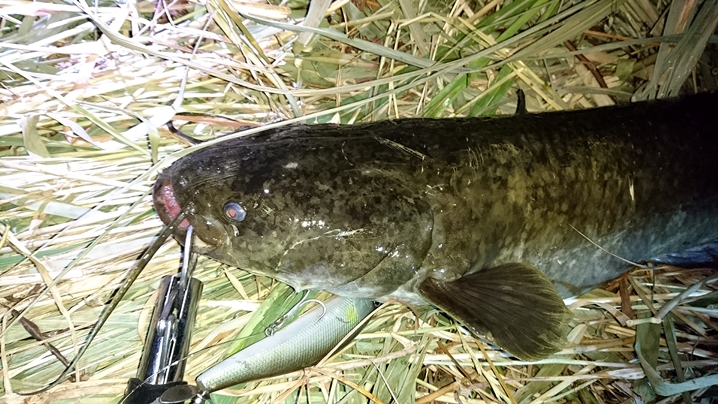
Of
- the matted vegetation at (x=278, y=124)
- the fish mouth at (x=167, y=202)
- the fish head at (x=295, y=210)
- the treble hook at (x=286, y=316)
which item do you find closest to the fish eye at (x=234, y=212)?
the fish head at (x=295, y=210)

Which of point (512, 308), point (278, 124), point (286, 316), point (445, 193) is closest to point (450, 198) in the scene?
point (445, 193)

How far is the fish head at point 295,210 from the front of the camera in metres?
1.49

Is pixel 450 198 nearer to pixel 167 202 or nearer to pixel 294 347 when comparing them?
pixel 294 347

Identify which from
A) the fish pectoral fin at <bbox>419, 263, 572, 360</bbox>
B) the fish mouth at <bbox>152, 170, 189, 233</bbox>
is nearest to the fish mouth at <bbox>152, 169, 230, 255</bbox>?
the fish mouth at <bbox>152, 170, 189, 233</bbox>

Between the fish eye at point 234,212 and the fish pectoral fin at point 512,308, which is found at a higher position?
the fish eye at point 234,212

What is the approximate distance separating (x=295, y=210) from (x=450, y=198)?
1.77ft

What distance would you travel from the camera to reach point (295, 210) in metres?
1.50

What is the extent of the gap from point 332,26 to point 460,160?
86 centimetres

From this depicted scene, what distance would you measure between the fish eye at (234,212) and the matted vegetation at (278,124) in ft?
1.18

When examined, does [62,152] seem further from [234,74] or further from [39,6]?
[234,74]

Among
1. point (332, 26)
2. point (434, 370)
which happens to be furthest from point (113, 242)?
point (434, 370)

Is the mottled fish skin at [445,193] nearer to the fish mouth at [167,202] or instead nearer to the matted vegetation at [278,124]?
the fish mouth at [167,202]

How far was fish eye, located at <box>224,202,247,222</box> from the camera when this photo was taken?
4.87ft

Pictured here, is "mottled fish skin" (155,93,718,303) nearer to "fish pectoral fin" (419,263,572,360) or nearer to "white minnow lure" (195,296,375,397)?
"fish pectoral fin" (419,263,572,360)
